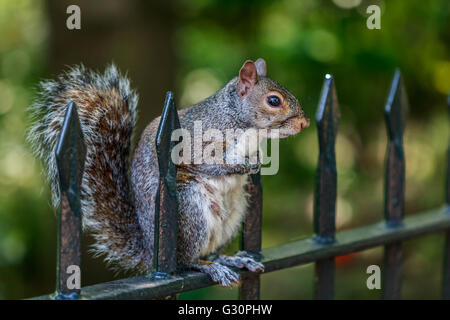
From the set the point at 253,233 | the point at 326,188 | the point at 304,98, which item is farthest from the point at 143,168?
the point at 304,98

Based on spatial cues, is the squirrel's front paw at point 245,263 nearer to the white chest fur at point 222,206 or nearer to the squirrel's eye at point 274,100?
the white chest fur at point 222,206

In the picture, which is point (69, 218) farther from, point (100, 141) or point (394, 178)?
point (394, 178)

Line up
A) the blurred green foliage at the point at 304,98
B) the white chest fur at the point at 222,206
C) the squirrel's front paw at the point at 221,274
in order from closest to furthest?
the squirrel's front paw at the point at 221,274
the white chest fur at the point at 222,206
the blurred green foliage at the point at 304,98

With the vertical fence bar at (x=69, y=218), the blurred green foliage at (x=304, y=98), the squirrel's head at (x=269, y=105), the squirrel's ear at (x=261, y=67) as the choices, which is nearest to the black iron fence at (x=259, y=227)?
the vertical fence bar at (x=69, y=218)

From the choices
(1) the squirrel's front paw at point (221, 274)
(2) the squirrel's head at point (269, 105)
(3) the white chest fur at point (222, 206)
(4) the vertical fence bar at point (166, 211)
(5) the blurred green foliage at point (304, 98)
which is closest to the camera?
(4) the vertical fence bar at point (166, 211)

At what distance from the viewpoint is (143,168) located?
115 centimetres

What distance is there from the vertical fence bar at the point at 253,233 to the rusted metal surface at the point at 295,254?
0.08 feet

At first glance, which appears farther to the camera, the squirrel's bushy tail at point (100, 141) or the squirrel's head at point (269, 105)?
the squirrel's head at point (269, 105)

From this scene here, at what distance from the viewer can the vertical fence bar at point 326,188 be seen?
1.18 metres

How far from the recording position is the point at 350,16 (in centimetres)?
244

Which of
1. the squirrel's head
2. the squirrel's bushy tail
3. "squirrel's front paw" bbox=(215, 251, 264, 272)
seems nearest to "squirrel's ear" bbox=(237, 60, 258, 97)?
the squirrel's head

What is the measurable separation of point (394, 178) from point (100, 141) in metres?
0.70

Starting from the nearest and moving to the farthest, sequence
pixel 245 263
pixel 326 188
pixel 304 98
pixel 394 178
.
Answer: pixel 245 263, pixel 326 188, pixel 394 178, pixel 304 98

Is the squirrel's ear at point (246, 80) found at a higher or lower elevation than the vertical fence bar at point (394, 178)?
higher
